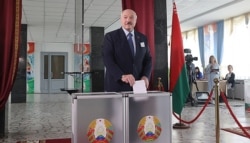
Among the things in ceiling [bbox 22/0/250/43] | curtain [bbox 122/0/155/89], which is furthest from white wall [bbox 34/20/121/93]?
curtain [bbox 122/0/155/89]

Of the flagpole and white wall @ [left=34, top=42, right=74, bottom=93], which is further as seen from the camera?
white wall @ [left=34, top=42, right=74, bottom=93]

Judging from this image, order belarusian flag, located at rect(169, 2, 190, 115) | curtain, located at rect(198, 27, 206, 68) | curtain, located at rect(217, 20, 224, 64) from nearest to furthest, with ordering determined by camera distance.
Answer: belarusian flag, located at rect(169, 2, 190, 115), curtain, located at rect(217, 20, 224, 64), curtain, located at rect(198, 27, 206, 68)

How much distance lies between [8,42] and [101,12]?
15.8ft

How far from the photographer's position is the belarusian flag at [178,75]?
4.13 metres

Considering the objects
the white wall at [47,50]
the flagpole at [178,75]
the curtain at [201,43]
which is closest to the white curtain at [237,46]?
the curtain at [201,43]

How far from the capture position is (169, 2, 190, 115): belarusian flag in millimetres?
4129

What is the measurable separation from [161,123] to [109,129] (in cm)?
41

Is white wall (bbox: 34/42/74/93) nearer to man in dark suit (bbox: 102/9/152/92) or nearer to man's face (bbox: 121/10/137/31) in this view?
man in dark suit (bbox: 102/9/152/92)

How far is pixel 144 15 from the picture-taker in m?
4.06

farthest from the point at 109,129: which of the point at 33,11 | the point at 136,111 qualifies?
the point at 33,11

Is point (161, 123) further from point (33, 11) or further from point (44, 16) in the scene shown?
point (44, 16)

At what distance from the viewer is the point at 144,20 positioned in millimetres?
4062

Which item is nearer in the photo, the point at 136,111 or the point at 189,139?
the point at 136,111

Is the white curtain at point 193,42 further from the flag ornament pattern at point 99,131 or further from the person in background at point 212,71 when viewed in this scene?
the flag ornament pattern at point 99,131
